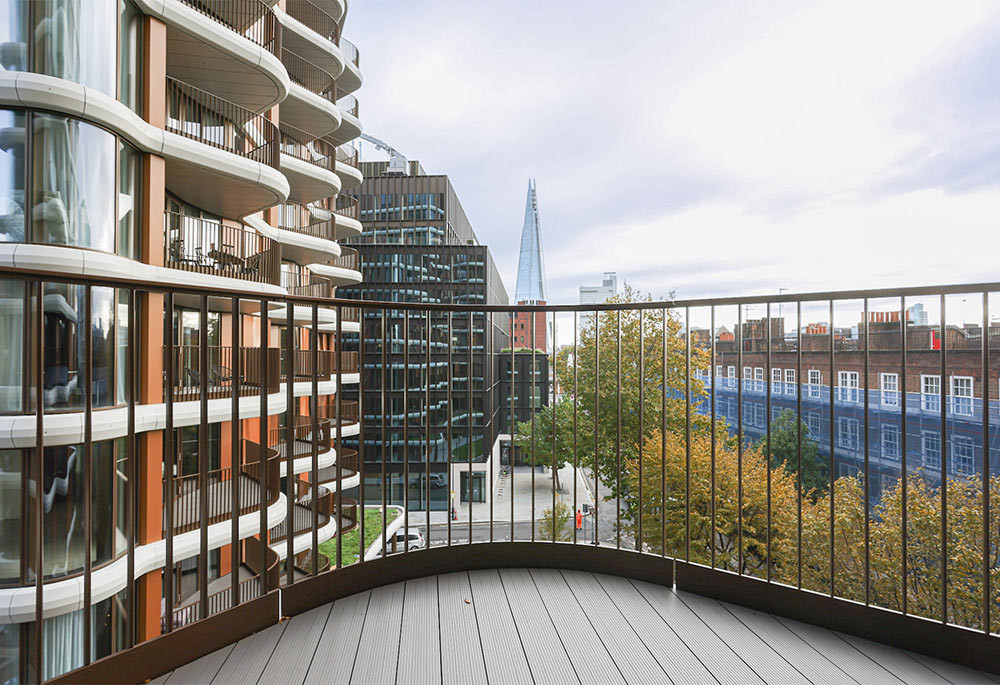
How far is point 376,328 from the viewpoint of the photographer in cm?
1994

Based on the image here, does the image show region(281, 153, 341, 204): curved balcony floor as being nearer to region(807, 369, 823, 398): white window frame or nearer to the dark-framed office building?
the dark-framed office building

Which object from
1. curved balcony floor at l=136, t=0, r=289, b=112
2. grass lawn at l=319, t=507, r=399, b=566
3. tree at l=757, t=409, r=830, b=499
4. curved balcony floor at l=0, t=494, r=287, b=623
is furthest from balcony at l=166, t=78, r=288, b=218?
tree at l=757, t=409, r=830, b=499

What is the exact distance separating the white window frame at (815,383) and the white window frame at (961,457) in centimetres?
154

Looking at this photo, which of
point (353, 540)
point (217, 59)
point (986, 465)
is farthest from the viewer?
point (353, 540)

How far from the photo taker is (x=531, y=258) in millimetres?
45406

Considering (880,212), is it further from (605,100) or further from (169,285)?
(169,285)

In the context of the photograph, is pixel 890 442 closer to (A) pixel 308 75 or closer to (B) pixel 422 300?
(A) pixel 308 75

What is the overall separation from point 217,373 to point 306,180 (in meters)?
6.29

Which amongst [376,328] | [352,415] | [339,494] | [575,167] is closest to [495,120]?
[575,167]

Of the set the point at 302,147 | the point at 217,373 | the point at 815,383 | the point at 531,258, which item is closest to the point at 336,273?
the point at 302,147

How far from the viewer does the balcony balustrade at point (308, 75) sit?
39.9ft

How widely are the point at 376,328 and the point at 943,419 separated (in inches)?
770

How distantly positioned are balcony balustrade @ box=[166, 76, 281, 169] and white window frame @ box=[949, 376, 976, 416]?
369 inches

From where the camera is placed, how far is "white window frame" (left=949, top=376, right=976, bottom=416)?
4121mm
